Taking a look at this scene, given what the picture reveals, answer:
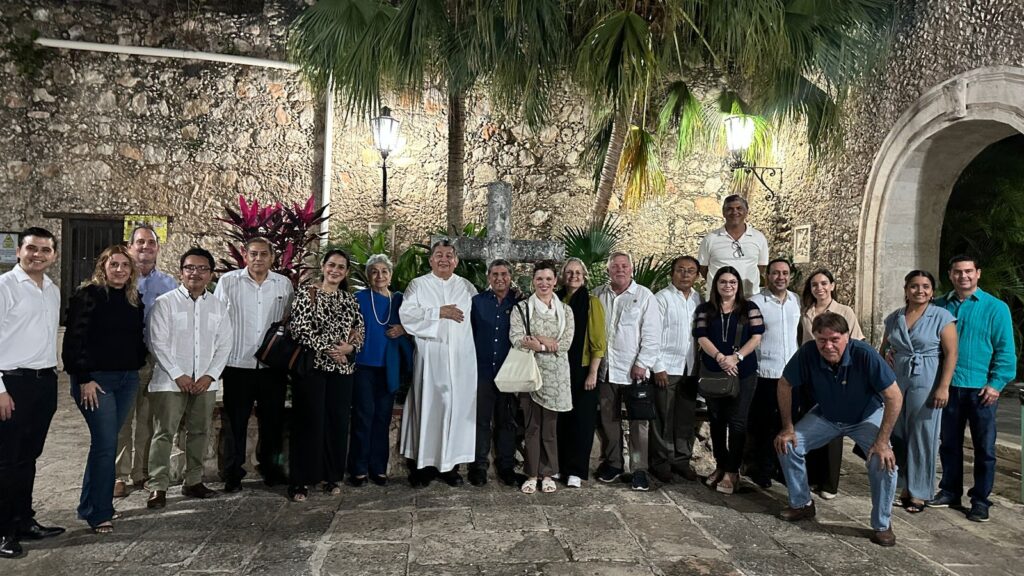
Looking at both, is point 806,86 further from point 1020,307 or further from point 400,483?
point 400,483

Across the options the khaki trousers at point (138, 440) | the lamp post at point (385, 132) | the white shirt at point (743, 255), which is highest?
the lamp post at point (385, 132)

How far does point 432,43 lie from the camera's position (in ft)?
23.1

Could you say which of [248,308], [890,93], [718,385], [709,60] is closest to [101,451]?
[248,308]

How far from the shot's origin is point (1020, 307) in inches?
322

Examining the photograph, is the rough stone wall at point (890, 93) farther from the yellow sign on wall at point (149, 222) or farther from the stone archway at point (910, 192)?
the yellow sign on wall at point (149, 222)

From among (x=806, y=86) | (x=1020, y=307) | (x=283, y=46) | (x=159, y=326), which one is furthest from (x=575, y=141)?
(x=159, y=326)

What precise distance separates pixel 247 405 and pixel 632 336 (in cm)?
238

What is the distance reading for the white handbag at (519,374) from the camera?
401 cm

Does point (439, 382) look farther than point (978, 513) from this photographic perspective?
Yes

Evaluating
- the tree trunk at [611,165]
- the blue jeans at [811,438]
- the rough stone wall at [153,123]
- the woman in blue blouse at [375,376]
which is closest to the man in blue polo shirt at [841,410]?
the blue jeans at [811,438]

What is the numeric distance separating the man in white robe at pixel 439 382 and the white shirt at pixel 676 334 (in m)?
1.23

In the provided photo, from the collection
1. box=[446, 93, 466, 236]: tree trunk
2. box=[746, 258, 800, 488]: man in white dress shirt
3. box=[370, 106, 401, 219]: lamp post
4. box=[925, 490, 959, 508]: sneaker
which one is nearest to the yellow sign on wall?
box=[370, 106, 401, 219]: lamp post

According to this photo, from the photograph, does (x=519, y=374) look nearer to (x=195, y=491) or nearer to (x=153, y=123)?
(x=195, y=491)

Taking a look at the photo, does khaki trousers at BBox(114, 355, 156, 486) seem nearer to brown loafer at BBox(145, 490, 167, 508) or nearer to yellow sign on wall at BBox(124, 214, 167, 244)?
brown loafer at BBox(145, 490, 167, 508)
